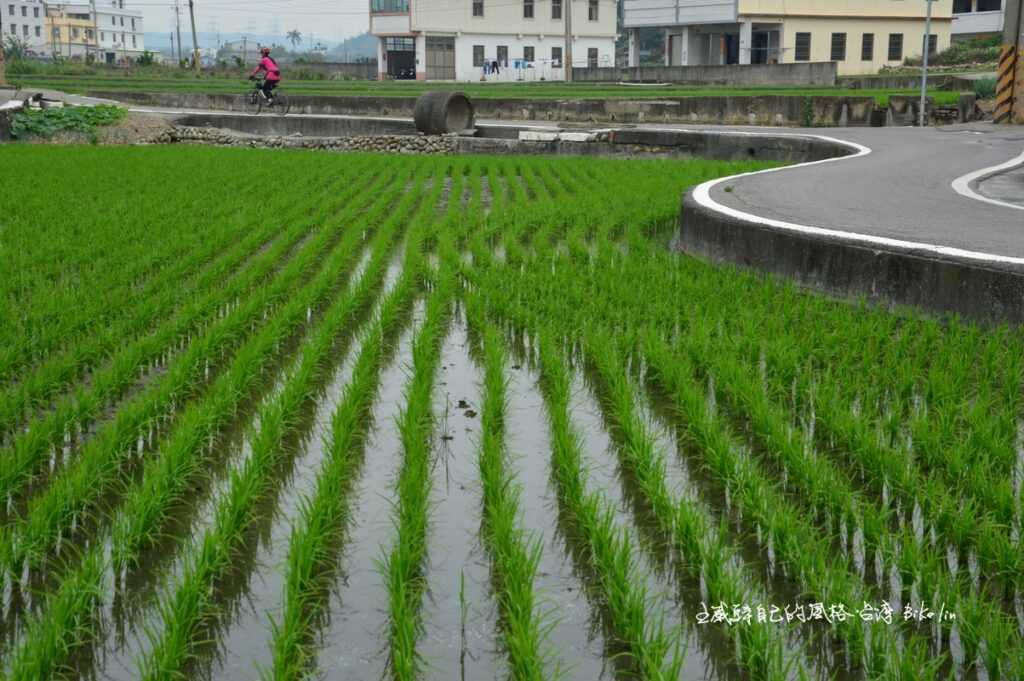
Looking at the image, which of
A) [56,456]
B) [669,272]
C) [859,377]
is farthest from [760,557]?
[669,272]

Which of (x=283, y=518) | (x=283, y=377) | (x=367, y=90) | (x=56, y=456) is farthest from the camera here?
(x=367, y=90)

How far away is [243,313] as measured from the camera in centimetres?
715

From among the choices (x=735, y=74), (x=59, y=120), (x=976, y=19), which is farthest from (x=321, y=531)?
(x=976, y=19)

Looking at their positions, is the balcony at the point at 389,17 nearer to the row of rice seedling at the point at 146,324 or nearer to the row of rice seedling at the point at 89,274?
the row of rice seedling at the point at 89,274

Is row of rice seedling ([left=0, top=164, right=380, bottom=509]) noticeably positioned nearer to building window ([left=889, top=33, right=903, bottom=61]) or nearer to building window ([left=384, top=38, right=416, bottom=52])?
building window ([left=889, top=33, right=903, bottom=61])

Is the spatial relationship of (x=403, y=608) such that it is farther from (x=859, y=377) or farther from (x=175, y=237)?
(x=175, y=237)

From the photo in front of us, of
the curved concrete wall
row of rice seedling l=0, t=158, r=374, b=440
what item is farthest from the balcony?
the curved concrete wall

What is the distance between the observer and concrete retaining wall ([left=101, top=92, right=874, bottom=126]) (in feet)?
86.8

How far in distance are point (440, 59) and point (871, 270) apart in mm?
50449

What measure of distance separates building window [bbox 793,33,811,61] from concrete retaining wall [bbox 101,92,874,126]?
19.7m

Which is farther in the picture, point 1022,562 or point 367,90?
point 367,90

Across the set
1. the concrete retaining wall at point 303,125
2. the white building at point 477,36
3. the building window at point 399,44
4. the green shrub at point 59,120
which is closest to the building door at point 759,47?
the white building at point 477,36

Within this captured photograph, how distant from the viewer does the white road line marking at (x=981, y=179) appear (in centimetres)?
1053

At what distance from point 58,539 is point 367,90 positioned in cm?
3955
